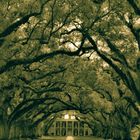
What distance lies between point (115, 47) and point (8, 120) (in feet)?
77.0

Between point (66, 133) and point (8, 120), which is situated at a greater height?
point (66, 133)

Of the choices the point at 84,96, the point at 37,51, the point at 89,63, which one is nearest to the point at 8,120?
the point at 84,96

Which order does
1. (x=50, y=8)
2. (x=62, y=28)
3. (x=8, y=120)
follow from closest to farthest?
1. (x=50, y=8)
2. (x=62, y=28)
3. (x=8, y=120)

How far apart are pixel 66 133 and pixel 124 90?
4363 inches

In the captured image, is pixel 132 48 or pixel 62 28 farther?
pixel 132 48

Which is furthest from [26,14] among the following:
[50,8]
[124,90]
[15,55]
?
[124,90]

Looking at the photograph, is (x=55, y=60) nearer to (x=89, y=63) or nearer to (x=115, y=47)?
(x=89, y=63)

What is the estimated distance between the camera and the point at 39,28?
2552 centimetres

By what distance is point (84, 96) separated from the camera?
4866 centimetres

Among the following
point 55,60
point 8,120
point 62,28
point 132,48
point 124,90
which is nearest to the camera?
point 62,28

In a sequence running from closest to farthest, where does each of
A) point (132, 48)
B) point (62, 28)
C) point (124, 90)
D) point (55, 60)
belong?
point (62, 28) < point (132, 48) < point (55, 60) < point (124, 90)

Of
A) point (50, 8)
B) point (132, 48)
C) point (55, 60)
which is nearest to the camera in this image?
point (50, 8)

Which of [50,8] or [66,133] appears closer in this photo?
[50,8]

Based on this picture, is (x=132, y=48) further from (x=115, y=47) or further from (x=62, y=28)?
(x=62, y=28)
